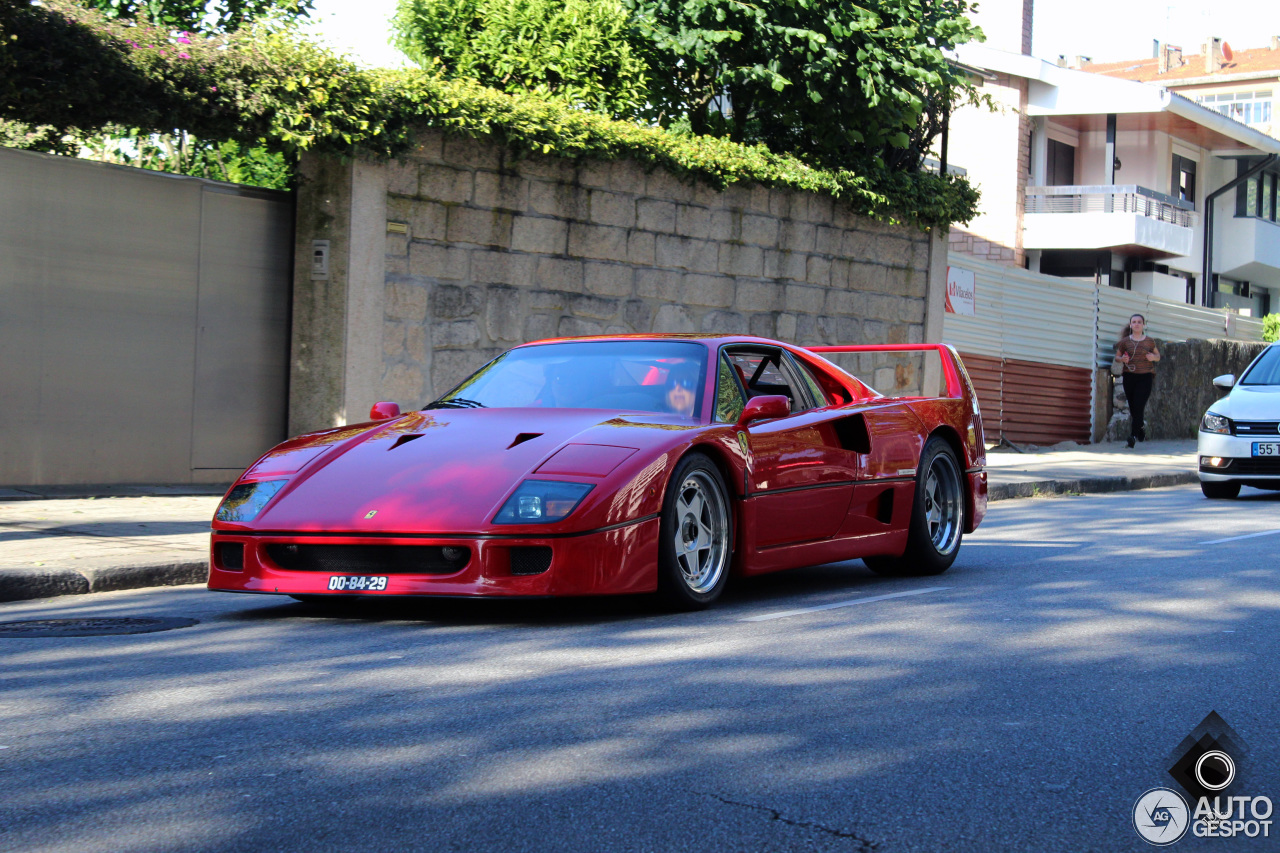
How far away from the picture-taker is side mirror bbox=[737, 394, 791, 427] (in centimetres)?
642

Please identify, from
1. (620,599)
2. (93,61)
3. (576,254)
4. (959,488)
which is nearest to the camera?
(620,599)

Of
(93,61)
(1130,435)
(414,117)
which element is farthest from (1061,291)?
(93,61)

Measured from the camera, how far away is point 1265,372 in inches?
597

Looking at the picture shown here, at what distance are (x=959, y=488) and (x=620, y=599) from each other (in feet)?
8.56

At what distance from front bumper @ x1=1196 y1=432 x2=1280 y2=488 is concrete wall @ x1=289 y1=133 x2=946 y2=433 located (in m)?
4.10

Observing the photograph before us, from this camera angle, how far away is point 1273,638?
5793mm

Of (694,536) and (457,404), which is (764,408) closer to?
(694,536)

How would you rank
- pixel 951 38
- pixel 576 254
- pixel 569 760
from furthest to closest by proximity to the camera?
Result: pixel 951 38, pixel 576 254, pixel 569 760

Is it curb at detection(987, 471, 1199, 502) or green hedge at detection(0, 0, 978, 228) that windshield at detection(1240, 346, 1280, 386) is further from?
green hedge at detection(0, 0, 978, 228)

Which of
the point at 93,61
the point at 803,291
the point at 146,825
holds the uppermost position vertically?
the point at 93,61

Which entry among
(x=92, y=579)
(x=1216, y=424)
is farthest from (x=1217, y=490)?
(x=92, y=579)

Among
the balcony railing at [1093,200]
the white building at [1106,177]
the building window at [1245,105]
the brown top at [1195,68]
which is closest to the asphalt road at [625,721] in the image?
the white building at [1106,177]

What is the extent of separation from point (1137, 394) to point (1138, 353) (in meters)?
0.74

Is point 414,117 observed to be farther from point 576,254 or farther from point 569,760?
point 569,760
